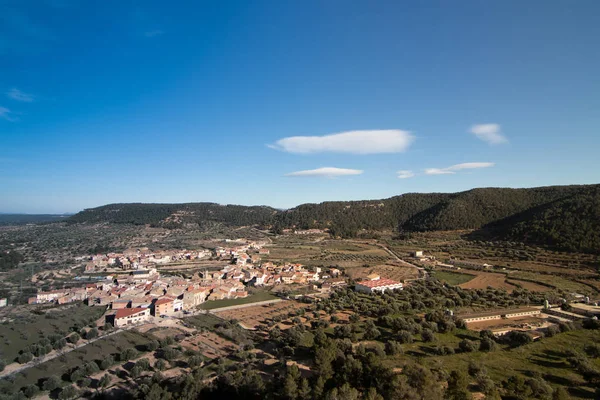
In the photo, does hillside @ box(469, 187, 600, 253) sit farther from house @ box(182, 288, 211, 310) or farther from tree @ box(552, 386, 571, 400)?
house @ box(182, 288, 211, 310)

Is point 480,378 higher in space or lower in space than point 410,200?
lower

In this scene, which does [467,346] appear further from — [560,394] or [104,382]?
[104,382]

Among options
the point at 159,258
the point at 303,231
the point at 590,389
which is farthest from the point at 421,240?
the point at 590,389

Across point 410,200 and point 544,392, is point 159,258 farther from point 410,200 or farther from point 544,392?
point 410,200

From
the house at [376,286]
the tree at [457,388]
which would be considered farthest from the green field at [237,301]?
the tree at [457,388]

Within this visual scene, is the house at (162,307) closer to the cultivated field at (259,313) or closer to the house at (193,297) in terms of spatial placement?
the house at (193,297)
